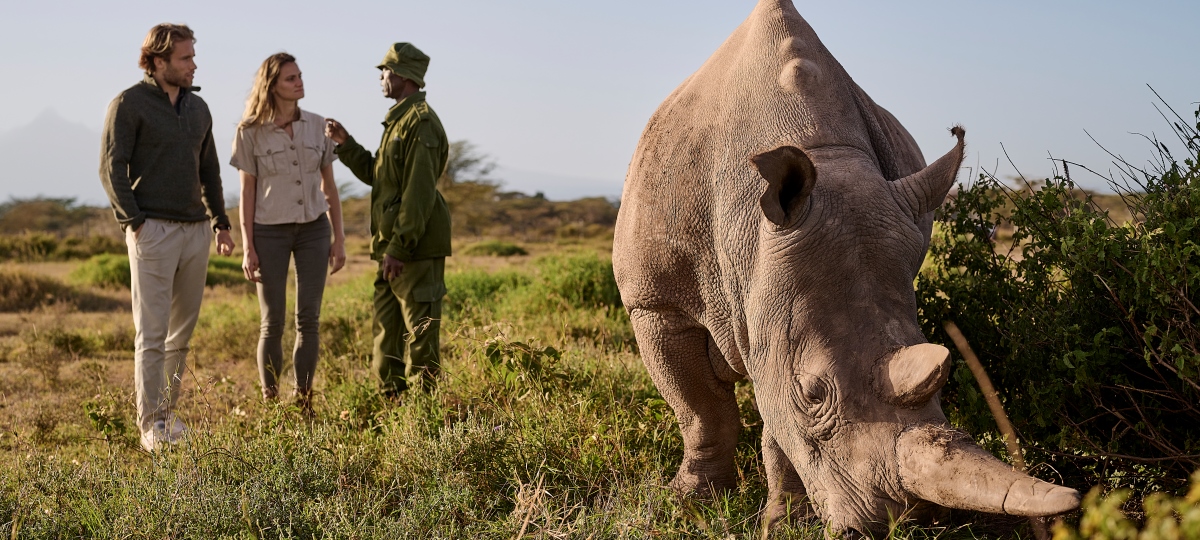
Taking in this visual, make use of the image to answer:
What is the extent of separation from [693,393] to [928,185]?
140cm

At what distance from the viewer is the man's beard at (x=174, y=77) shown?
216 inches

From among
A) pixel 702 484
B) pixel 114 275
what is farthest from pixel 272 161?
pixel 114 275

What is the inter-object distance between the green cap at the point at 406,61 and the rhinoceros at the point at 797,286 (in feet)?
7.16

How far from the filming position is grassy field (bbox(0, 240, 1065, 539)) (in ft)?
12.1

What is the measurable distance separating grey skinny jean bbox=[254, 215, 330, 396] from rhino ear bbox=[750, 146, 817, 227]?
3.80 m

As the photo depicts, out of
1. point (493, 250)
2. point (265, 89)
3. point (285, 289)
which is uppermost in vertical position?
point (265, 89)

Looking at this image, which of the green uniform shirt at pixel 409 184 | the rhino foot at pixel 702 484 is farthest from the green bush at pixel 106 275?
the rhino foot at pixel 702 484

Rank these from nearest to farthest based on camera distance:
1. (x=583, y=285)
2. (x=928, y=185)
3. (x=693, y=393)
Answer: (x=928, y=185), (x=693, y=393), (x=583, y=285)

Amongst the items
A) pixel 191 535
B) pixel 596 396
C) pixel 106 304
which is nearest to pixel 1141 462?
pixel 596 396

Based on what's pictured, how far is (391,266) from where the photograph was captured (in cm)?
577

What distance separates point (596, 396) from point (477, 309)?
13.2ft

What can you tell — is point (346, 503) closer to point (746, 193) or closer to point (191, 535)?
point (191, 535)

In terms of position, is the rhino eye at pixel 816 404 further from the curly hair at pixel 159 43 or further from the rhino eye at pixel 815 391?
the curly hair at pixel 159 43

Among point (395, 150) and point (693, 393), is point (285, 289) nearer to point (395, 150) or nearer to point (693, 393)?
point (395, 150)
